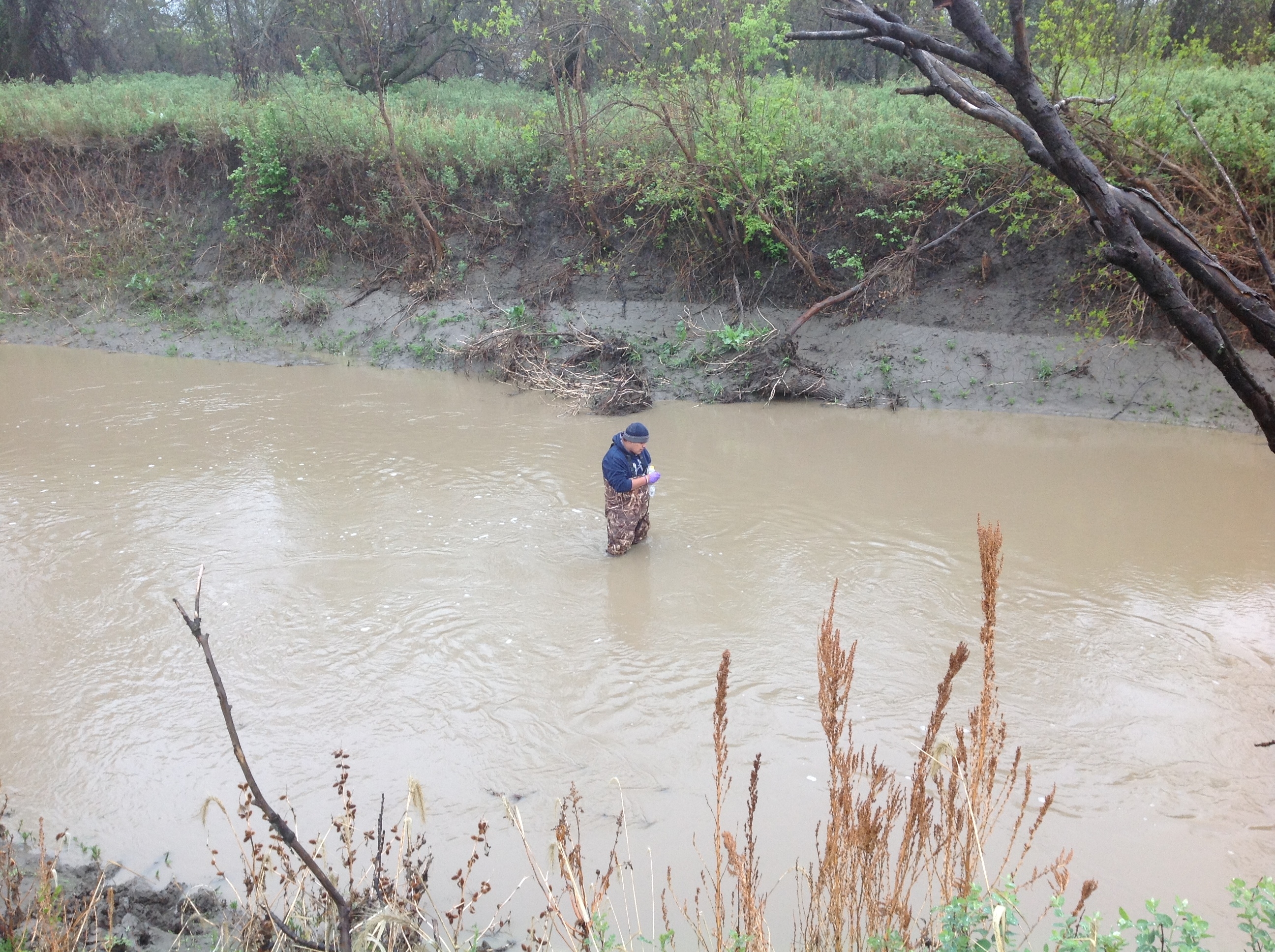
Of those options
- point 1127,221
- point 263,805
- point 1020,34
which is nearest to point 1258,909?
point 1127,221

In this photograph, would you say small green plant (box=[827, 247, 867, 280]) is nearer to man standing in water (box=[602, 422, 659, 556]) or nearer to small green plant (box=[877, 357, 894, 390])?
small green plant (box=[877, 357, 894, 390])

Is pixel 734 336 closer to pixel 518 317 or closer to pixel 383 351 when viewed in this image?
pixel 518 317

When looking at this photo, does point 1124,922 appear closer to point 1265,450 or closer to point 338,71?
point 1265,450

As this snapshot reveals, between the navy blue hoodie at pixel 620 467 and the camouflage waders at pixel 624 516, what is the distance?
0.38ft

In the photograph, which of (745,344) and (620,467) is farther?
(745,344)

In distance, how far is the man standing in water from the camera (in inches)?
326

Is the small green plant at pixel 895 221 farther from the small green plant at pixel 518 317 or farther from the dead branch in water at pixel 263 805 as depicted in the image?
the dead branch in water at pixel 263 805

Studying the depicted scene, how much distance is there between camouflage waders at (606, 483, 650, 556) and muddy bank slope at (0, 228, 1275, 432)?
5.74 metres

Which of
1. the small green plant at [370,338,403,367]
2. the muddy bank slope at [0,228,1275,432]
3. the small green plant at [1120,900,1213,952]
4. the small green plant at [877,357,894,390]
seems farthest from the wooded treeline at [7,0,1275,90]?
the small green plant at [1120,900,1213,952]

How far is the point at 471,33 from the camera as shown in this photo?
27.1 m

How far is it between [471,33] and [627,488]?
77.2 feet

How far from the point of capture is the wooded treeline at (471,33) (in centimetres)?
1541

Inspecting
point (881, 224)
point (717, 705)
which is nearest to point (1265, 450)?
point (881, 224)

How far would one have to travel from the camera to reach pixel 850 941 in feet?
8.93
